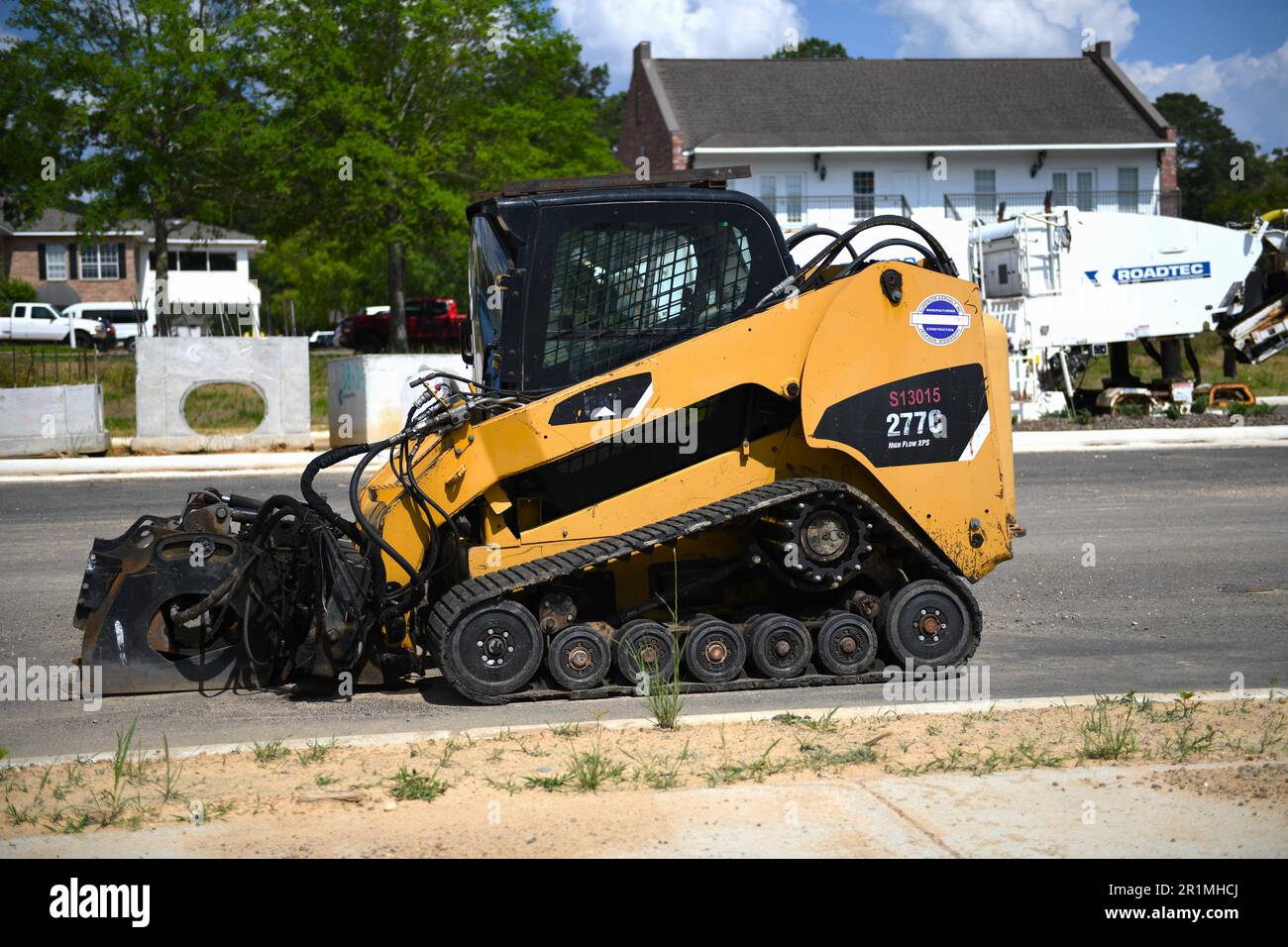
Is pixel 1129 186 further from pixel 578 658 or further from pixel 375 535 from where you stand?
pixel 375 535

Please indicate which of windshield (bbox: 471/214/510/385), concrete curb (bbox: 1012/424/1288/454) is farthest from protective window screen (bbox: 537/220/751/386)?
concrete curb (bbox: 1012/424/1288/454)

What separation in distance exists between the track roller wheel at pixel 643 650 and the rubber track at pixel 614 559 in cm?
13

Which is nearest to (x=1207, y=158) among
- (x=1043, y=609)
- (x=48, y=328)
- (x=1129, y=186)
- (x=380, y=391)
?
(x=1129, y=186)

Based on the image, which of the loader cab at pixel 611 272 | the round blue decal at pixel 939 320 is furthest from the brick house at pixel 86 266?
the round blue decal at pixel 939 320

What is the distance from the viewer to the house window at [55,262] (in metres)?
59.3

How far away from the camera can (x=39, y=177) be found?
3456 cm

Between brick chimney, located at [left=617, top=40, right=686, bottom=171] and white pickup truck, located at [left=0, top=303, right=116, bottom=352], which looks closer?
brick chimney, located at [left=617, top=40, right=686, bottom=171]

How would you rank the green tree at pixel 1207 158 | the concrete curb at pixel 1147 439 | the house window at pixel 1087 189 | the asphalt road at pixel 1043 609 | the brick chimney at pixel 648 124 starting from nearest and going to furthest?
the asphalt road at pixel 1043 609 < the concrete curb at pixel 1147 439 < the brick chimney at pixel 648 124 < the house window at pixel 1087 189 < the green tree at pixel 1207 158

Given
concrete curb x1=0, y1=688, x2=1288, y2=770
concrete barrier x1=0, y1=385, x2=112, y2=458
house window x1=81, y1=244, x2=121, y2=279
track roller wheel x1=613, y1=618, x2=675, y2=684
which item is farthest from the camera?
house window x1=81, y1=244, x2=121, y2=279

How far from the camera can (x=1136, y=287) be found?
78.9ft

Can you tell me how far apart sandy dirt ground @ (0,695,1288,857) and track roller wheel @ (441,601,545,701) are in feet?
2.38

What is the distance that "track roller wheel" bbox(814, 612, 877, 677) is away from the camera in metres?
7.48

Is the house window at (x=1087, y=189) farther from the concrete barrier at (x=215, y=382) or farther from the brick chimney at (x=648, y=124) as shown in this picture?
the concrete barrier at (x=215, y=382)

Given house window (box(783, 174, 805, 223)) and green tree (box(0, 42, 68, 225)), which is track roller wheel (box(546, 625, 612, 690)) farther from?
house window (box(783, 174, 805, 223))
